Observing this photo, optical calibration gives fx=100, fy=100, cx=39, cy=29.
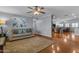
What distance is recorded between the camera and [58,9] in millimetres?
1986

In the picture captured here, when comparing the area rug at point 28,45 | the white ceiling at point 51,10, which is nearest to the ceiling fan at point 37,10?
the white ceiling at point 51,10

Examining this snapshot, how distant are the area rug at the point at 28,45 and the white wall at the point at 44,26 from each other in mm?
125

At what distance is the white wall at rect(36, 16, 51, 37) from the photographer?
205 cm

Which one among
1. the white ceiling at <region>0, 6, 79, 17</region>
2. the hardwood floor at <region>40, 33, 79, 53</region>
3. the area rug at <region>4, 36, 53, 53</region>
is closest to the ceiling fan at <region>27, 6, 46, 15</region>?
the white ceiling at <region>0, 6, 79, 17</region>

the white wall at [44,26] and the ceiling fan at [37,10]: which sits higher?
the ceiling fan at [37,10]

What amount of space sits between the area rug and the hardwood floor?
101mm

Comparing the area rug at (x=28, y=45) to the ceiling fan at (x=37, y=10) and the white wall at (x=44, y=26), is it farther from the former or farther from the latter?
the ceiling fan at (x=37, y=10)

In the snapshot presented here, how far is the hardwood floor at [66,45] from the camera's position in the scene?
2.03 meters

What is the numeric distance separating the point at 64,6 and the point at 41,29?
65 centimetres

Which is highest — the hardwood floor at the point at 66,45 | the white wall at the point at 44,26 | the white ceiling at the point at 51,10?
the white ceiling at the point at 51,10

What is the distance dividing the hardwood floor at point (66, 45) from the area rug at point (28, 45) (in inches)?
4.0

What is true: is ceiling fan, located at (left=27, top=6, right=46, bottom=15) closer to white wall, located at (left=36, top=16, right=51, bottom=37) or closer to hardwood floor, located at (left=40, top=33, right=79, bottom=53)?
white wall, located at (left=36, top=16, right=51, bottom=37)
